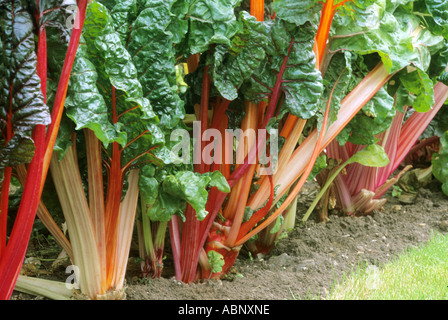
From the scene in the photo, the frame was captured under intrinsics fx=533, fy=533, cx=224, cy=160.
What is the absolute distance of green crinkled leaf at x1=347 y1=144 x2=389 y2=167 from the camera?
2889 mm

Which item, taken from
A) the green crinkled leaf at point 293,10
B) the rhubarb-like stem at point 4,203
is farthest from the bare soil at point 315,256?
the green crinkled leaf at point 293,10

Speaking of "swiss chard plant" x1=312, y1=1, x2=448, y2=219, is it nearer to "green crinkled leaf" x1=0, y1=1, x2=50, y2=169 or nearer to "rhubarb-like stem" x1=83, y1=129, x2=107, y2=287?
"rhubarb-like stem" x1=83, y1=129, x2=107, y2=287

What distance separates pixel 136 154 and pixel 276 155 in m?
0.67

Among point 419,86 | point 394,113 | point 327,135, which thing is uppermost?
point 419,86

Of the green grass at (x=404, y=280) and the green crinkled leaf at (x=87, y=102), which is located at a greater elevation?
the green crinkled leaf at (x=87, y=102)

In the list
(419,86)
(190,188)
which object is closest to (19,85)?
(190,188)

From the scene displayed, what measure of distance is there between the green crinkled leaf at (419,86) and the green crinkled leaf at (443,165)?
3.12 feet

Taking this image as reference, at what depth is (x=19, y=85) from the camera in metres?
1.51

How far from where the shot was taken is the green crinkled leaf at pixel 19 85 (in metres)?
1.51

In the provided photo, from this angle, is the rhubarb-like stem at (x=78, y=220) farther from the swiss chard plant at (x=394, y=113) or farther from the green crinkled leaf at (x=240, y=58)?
the swiss chard plant at (x=394, y=113)

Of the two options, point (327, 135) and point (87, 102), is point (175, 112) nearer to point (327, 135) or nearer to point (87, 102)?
point (87, 102)

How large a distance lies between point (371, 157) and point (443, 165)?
0.95 meters

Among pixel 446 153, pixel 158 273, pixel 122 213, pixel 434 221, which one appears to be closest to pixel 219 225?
pixel 158 273

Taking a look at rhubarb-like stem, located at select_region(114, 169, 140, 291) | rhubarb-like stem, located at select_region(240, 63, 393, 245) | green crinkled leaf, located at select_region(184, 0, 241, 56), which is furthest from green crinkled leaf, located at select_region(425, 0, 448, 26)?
rhubarb-like stem, located at select_region(114, 169, 140, 291)
